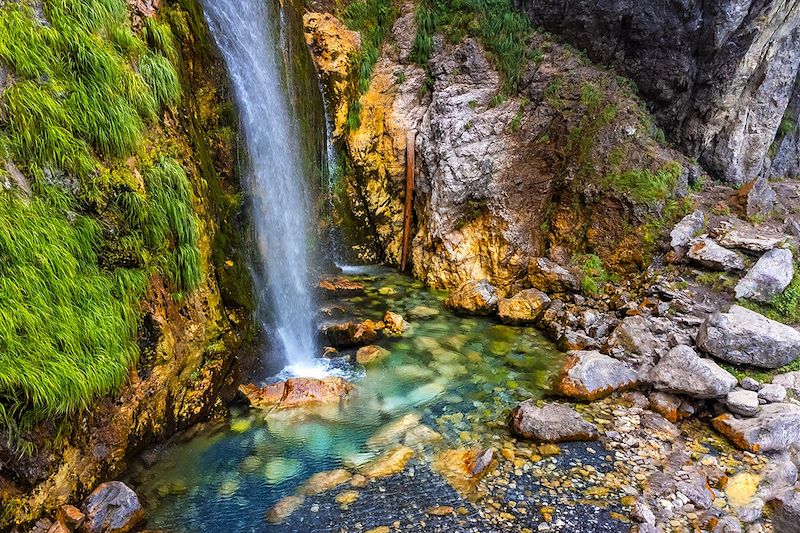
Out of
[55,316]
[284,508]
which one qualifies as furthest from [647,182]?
[55,316]

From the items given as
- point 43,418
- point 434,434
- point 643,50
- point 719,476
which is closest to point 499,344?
point 434,434

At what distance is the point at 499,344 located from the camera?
6918mm

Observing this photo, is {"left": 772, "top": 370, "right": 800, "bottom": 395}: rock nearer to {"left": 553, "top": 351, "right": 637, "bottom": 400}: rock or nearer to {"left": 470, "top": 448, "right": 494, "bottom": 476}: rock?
{"left": 553, "top": 351, "right": 637, "bottom": 400}: rock

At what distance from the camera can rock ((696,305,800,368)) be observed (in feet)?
17.0

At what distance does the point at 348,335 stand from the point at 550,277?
3907 mm

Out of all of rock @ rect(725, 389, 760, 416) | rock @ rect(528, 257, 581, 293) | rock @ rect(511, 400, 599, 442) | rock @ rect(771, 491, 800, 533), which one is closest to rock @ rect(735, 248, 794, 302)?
rock @ rect(725, 389, 760, 416)

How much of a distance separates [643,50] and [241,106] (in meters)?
8.43

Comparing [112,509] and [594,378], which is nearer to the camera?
[112,509]

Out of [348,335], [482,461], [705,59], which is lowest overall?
[482,461]

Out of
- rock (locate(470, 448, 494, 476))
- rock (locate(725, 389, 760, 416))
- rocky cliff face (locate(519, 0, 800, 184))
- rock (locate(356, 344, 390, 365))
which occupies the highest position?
rocky cliff face (locate(519, 0, 800, 184))

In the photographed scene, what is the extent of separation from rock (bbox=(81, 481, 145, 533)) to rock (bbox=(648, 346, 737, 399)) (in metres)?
5.64

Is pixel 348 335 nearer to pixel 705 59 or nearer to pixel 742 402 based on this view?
pixel 742 402

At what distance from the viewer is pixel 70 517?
3.31m

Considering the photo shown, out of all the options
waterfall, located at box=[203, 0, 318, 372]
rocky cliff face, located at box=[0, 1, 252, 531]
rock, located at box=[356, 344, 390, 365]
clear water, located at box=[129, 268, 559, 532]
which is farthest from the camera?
rock, located at box=[356, 344, 390, 365]
